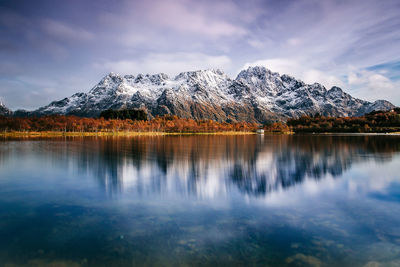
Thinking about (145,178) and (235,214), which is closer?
(235,214)

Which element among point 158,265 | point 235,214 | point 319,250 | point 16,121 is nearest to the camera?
point 158,265

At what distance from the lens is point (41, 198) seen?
18.7 metres

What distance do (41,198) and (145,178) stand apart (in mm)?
9413

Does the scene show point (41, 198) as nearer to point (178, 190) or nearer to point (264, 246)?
point (178, 190)

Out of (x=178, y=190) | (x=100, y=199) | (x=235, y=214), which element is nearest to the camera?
(x=235, y=214)

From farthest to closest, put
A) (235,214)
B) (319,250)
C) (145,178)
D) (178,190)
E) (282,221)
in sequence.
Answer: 1. (145,178)
2. (178,190)
3. (235,214)
4. (282,221)
5. (319,250)

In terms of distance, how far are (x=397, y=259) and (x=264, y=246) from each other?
530 cm

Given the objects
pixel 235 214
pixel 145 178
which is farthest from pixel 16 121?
pixel 235 214

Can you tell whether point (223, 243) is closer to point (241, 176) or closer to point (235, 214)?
point (235, 214)

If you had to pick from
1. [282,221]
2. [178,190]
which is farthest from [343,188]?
[178,190]

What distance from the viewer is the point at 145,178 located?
83.6 ft

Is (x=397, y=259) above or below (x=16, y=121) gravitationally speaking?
below

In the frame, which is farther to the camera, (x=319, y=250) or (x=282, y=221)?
(x=282, y=221)

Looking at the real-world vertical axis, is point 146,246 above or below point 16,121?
below
